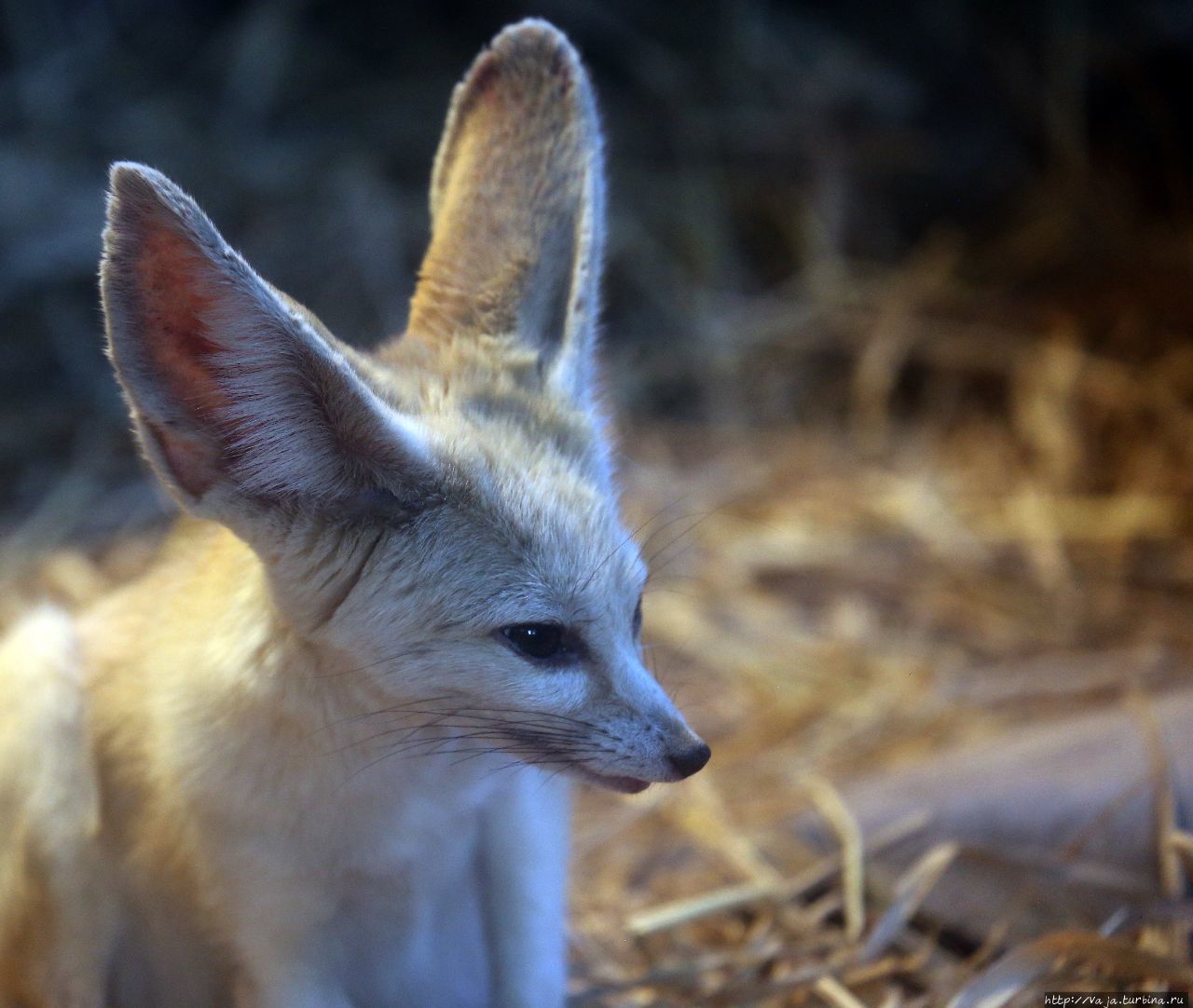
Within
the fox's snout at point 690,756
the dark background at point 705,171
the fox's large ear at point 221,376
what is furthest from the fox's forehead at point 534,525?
the dark background at point 705,171

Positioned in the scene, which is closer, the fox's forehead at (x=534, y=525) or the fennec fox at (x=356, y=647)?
the fennec fox at (x=356, y=647)

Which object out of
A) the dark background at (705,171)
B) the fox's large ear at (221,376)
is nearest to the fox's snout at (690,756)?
the fox's large ear at (221,376)

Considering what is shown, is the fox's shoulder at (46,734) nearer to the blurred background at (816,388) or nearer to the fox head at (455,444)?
the fox head at (455,444)

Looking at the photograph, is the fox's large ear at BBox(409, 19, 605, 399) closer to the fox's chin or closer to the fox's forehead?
the fox's forehead

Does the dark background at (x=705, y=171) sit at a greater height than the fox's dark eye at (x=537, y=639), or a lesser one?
greater

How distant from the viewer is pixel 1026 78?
21.0 feet

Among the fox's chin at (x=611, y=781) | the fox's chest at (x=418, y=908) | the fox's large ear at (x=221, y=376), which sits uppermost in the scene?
the fox's large ear at (x=221, y=376)

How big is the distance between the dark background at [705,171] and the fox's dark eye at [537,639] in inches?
140

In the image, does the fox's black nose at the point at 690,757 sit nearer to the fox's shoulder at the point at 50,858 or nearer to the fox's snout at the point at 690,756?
the fox's snout at the point at 690,756

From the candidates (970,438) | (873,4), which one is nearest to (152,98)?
(873,4)

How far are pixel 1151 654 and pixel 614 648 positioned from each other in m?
2.49

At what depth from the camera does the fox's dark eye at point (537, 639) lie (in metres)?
2.10

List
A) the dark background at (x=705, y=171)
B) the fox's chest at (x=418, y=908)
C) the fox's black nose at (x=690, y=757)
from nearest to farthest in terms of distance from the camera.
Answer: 1. the fox's black nose at (x=690, y=757)
2. the fox's chest at (x=418, y=908)
3. the dark background at (x=705, y=171)

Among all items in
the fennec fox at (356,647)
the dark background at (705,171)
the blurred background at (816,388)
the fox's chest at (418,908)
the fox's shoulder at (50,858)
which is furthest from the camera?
the dark background at (705,171)
